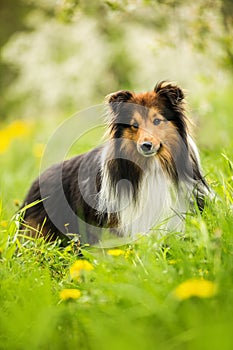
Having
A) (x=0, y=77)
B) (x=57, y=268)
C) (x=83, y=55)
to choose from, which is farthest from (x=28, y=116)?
(x=57, y=268)

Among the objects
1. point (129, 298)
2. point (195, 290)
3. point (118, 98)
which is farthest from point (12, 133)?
point (195, 290)

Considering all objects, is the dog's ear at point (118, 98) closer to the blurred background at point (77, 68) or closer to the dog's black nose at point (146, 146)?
the dog's black nose at point (146, 146)

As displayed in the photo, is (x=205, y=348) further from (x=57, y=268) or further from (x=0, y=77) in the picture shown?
(x=0, y=77)

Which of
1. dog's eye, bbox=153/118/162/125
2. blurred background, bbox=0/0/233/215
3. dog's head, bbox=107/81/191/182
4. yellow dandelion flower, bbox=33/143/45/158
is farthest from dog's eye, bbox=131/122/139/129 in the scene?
blurred background, bbox=0/0/233/215

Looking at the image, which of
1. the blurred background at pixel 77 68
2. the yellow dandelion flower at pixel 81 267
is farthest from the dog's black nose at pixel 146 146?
the blurred background at pixel 77 68

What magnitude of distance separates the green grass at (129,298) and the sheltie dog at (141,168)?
0.96m

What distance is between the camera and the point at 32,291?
308 centimetres

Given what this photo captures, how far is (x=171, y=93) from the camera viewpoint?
4.54 m

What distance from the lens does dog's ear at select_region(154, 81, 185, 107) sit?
4543mm

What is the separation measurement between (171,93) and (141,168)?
0.67 meters

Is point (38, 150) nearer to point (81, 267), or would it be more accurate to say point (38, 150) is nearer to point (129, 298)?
point (81, 267)

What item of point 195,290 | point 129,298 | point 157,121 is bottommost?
point 129,298

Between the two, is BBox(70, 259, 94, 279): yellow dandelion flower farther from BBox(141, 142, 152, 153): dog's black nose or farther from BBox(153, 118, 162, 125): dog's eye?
BBox(153, 118, 162, 125): dog's eye

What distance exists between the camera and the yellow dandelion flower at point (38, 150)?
27.2 feet
